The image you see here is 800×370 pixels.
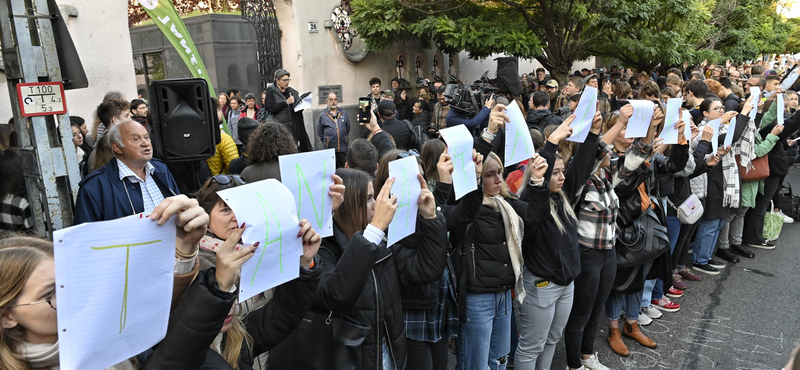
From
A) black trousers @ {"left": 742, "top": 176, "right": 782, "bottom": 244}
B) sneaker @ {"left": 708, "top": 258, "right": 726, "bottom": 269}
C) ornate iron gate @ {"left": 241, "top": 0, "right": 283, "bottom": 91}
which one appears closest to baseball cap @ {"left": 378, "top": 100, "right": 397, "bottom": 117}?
sneaker @ {"left": 708, "top": 258, "right": 726, "bottom": 269}

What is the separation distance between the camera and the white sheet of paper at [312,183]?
6.82 feet

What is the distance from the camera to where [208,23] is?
13.0 m

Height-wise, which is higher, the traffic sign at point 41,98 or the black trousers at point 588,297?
the traffic sign at point 41,98

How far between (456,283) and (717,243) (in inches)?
197

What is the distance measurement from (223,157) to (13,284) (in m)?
4.02

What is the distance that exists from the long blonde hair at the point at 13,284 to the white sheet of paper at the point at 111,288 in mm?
201

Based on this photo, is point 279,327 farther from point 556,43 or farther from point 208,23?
point 208,23

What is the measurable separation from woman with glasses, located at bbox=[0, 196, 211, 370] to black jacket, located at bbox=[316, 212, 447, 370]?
759 millimetres

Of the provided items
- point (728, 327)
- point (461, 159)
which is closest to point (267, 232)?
point (461, 159)

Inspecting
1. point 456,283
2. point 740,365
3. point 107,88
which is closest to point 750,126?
point 740,365

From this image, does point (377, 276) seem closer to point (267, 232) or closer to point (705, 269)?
point (267, 232)

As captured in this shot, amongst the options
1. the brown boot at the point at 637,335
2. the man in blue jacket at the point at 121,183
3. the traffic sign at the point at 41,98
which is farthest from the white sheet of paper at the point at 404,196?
the brown boot at the point at 637,335

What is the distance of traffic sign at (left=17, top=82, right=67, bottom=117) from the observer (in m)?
2.95

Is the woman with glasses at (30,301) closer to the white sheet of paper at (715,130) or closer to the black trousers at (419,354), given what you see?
the black trousers at (419,354)
